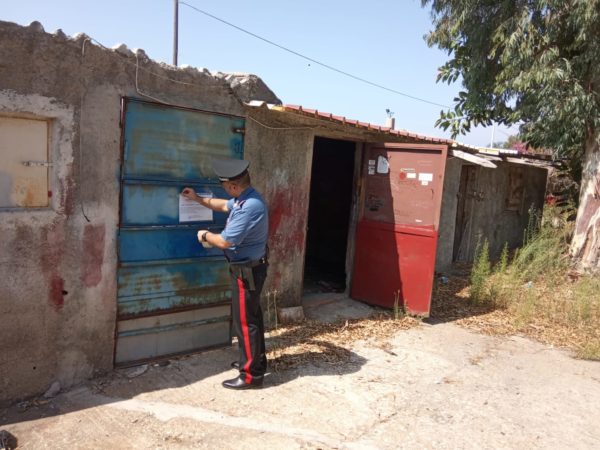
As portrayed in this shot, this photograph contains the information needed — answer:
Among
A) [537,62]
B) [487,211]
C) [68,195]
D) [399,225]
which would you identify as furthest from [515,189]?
[68,195]

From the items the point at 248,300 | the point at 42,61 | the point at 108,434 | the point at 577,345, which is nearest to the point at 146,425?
the point at 108,434

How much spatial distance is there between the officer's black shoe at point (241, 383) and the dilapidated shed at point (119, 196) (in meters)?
0.78

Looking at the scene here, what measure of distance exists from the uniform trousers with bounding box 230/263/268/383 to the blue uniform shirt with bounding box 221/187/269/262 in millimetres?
148

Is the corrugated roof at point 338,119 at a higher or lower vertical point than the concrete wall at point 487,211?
higher

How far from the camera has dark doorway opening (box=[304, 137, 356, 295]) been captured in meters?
9.06

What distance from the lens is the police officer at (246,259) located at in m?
3.97

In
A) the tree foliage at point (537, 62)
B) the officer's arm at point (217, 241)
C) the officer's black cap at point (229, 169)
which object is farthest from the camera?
the tree foliage at point (537, 62)

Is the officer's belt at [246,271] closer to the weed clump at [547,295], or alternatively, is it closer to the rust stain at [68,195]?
the rust stain at [68,195]

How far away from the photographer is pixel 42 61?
3.53 meters

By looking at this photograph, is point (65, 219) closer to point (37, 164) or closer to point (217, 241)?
point (37, 164)

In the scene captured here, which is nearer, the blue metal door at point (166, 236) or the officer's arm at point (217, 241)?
the officer's arm at point (217, 241)

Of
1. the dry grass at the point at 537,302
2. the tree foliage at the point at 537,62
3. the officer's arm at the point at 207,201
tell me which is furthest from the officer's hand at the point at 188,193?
the tree foliage at the point at 537,62

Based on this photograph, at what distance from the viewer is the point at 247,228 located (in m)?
3.94

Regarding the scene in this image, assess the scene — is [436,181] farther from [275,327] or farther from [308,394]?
[308,394]
